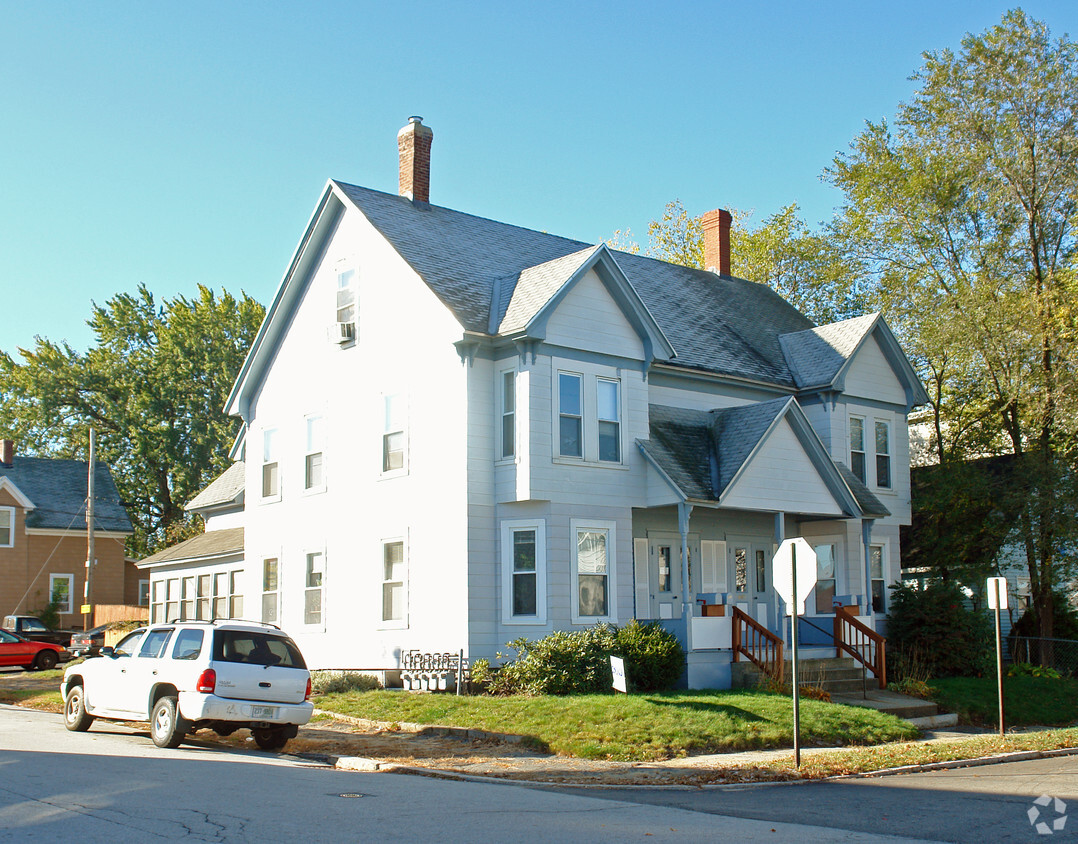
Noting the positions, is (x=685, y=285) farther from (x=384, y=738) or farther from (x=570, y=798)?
(x=570, y=798)

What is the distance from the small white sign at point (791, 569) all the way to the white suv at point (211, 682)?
→ 6.75 meters

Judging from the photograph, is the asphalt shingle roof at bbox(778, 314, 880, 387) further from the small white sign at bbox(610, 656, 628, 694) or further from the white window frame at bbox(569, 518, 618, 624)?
the small white sign at bbox(610, 656, 628, 694)

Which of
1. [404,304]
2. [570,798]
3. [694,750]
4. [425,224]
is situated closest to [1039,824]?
[570,798]

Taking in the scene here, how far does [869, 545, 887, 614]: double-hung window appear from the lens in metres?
26.7

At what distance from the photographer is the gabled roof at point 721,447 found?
22062mm

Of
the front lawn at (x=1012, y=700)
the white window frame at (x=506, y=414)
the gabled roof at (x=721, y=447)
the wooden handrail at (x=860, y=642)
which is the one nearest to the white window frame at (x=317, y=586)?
the white window frame at (x=506, y=414)

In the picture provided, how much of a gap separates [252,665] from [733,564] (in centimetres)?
1309

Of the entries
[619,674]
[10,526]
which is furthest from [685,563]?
[10,526]

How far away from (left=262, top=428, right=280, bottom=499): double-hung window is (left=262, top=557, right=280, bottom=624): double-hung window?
5.61 ft

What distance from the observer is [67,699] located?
685 inches

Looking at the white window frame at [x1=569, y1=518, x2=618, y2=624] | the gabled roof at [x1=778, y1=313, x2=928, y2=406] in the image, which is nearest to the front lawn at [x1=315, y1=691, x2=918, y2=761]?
the white window frame at [x1=569, y1=518, x2=618, y2=624]

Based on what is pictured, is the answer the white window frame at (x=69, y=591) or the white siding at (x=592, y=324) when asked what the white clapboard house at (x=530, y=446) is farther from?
the white window frame at (x=69, y=591)

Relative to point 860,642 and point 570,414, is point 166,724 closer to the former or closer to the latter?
point 570,414

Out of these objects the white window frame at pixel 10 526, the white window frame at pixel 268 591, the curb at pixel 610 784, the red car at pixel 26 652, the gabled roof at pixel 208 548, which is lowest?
the red car at pixel 26 652
